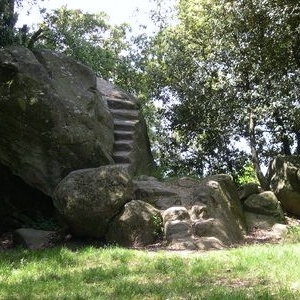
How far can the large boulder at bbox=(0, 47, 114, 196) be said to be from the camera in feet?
40.0

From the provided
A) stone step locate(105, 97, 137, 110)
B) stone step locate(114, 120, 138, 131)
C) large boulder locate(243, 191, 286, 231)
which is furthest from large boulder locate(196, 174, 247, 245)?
stone step locate(105, 97, 137, 110)

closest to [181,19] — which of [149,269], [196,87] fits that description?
[196,87]

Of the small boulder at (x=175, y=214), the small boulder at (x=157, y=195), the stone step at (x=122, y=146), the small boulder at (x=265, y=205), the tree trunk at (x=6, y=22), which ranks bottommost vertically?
the small boulder at (x=265, y=205)

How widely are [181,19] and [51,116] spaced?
9454 mm

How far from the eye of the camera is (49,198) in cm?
1305

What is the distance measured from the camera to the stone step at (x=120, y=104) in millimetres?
17266

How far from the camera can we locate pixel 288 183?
15.2 m

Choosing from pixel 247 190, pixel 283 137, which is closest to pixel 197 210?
pixel 247 190

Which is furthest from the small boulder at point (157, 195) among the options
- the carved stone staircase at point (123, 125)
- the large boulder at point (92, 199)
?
the carved stone staircase at point (123, 125)

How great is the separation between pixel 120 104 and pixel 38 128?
562 centimetres

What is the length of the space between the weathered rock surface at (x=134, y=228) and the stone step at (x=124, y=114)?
6.64 meters

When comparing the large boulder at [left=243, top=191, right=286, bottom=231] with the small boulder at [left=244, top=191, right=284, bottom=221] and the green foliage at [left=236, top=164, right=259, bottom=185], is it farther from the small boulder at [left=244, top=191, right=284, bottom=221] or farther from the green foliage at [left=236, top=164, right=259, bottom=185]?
the green foliage at [left=236, top=164, right=259, bottom=185]

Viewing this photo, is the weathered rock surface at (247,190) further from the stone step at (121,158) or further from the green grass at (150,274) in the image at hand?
the green grass at (150,274)

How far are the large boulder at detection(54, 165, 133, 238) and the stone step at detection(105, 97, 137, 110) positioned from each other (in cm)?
682
